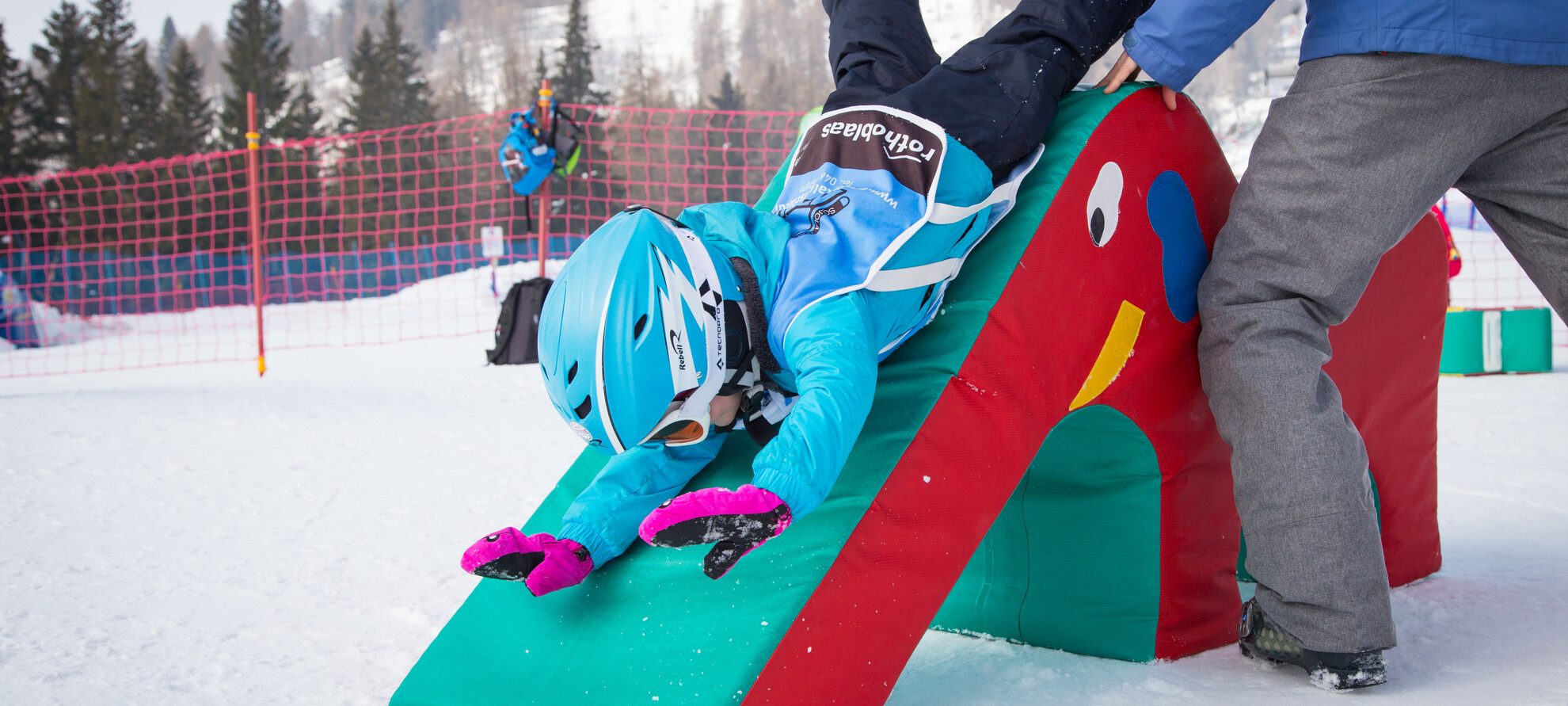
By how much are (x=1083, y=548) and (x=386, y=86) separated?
103 ft

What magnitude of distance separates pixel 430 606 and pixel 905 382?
3.68 ft

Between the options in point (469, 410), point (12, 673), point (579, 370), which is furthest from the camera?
point (469, 410)

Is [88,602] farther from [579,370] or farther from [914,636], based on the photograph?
[914,636]

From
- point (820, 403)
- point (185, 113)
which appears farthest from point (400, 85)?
point (820, 403)

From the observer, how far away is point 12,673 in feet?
4.80

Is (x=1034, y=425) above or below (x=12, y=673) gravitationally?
above

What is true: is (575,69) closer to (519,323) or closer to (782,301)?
(519,323)

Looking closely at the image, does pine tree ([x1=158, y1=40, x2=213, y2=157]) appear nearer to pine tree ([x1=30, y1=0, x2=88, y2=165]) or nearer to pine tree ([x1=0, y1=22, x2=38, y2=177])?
pine tree ([x1=30, y1=0, x2=88, y2=165])

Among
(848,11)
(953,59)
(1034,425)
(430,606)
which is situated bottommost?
(430,606)

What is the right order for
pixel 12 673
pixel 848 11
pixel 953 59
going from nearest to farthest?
pixel 12 673, pixel 953 59, pixel 848 11

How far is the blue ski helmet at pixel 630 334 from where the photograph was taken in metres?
1.10

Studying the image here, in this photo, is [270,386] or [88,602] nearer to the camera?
[88,602]

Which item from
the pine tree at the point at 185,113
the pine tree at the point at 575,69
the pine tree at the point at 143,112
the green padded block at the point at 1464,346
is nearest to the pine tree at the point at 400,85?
the pine tree at the point at 575,69

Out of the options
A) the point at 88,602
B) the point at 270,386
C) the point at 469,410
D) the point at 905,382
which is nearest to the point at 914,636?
the point at 905,382
